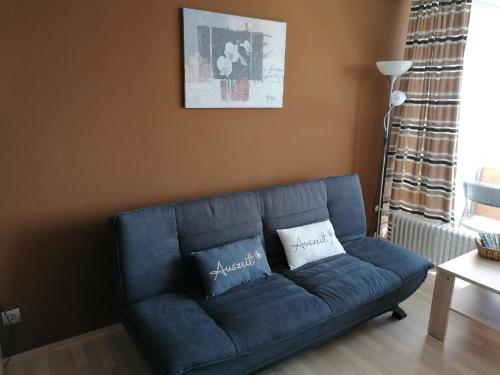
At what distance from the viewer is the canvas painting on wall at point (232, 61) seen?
88.7 inches

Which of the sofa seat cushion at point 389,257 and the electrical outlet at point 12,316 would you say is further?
the sofa seat cushion at point 389,257

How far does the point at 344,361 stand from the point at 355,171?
1.72 m

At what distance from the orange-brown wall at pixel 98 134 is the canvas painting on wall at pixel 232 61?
0.07 metres

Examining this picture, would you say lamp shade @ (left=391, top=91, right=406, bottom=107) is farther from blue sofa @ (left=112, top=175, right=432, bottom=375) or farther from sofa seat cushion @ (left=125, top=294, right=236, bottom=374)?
sofa seat cushion @ (left=125, top=294, right=236, bottom=374)

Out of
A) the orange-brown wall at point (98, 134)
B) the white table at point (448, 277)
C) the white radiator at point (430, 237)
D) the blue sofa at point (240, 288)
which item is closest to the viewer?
the blue sofa at point (240, 288)

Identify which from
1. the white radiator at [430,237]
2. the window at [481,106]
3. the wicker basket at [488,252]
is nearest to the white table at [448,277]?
the wicker basket at [488,252]

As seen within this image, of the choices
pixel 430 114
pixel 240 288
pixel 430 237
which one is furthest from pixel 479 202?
pixel 240 288

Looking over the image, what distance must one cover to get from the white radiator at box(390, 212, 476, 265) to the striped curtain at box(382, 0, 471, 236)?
0.07 m

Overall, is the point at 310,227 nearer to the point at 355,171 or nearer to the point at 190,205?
the point at 190,205

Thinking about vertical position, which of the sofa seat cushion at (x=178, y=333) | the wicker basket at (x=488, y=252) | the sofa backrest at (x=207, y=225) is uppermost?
the sofa backrest at (x=207, y=225)

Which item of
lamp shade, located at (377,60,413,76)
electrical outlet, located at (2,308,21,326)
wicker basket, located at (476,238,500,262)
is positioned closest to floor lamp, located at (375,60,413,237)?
lamp shade, located at (377,60,413,76)

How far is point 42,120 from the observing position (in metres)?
1.92

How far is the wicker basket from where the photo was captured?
235 centimetres

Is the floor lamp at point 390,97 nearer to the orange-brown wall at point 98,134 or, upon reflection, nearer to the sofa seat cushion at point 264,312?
the orange-brown wall at point 98,134
